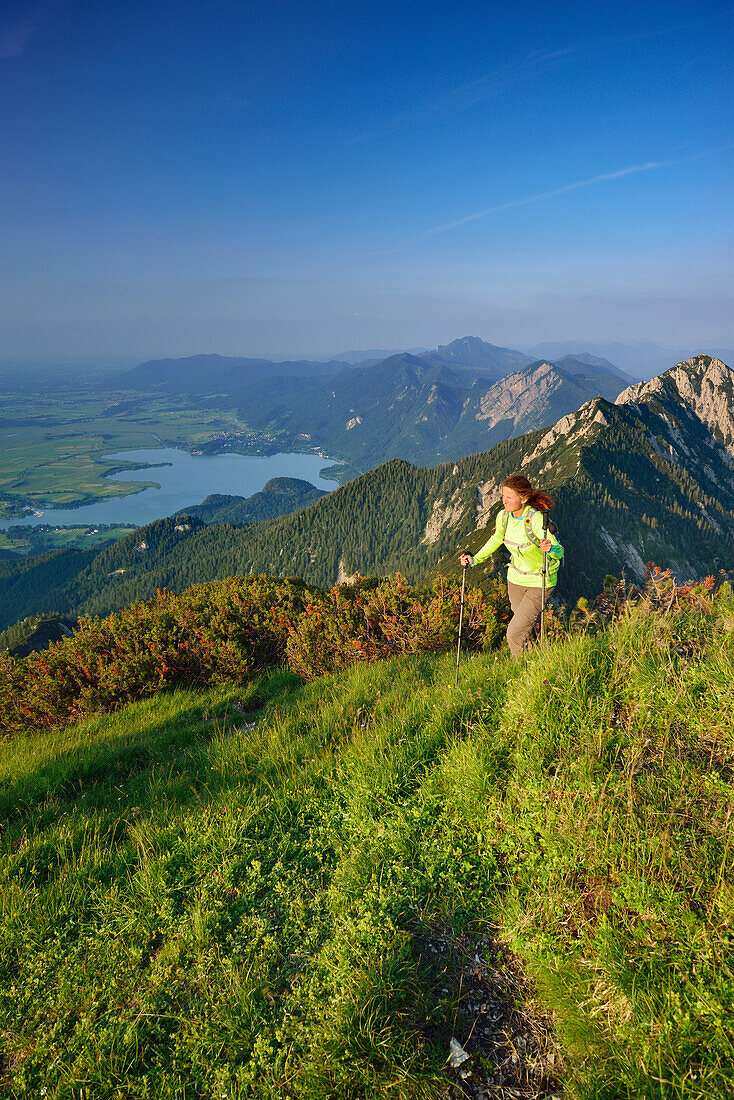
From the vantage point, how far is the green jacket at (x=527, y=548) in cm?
721

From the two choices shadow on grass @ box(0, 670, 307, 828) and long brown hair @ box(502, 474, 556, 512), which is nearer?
shadow on grass @ box(0, 670, 307, 828)

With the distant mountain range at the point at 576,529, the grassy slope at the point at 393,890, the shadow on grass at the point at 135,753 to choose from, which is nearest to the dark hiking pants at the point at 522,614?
the grassy slope at the point at 393,890

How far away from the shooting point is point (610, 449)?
539ft

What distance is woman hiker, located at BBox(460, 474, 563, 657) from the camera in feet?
23.8

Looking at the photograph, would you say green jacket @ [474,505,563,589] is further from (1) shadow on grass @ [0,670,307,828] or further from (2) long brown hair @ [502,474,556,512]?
(1) shadow on grass @ [0,670,307,828]

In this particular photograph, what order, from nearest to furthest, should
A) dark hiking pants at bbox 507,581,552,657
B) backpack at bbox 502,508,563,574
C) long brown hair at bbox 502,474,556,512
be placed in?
backpack at bbox 502,508,563,574 < long brown hair at bbox 502,474,556,512 < dark hiking pants at bbox 507,581,552,657

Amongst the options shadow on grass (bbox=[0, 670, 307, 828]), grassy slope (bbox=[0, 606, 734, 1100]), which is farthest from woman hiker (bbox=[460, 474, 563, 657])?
shadow on grass (bbox=[0, 670, 307, 828])

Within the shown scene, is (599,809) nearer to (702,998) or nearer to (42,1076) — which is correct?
(702,998)

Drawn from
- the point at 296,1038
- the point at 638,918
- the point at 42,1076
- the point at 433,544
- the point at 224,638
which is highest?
the point at 638,918

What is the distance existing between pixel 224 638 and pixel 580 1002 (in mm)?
9306

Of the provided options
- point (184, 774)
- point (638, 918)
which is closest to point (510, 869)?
point (638, 918)

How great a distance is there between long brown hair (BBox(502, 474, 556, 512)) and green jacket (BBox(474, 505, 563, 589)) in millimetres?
104

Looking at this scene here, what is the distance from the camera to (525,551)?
7.59 meters

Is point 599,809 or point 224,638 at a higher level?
point 599,809
